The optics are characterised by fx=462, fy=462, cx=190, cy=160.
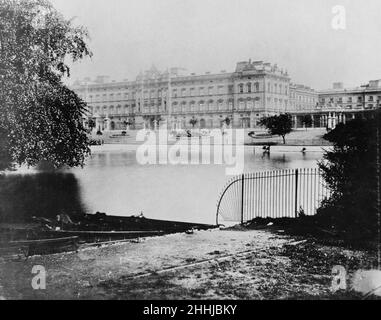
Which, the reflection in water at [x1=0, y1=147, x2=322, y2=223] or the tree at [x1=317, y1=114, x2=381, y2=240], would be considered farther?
the reflection in water at [x1=0, y1=147, x2=322, y2=223]

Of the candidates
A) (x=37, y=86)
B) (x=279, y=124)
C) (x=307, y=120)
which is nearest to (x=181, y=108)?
(x=279, y=124)

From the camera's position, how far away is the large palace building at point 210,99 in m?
24.2

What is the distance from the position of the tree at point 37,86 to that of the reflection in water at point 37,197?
269cm

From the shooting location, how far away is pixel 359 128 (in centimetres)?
914

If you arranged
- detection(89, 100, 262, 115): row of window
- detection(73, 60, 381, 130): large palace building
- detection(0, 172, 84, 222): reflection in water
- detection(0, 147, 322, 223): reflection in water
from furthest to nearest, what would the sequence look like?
detection(89, 100, 262, 115): row of window, detection(73, 60, 381, 130): large palace building, detection(0, 147, 322, 223): reflection in water, detection(0, 172, 84, 222): reflection in water

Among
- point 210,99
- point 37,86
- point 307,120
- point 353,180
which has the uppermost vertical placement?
point 210,99

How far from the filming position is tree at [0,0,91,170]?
377 inches

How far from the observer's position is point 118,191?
22.4 metres

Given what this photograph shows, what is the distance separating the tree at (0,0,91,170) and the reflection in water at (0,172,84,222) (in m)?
2.69

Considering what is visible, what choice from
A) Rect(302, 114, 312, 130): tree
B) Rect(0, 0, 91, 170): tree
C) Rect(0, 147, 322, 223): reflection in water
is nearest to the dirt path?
Rect(0, 0, 91, 170): tree

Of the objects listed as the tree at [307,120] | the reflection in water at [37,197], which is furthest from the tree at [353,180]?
the tree at [307,120]

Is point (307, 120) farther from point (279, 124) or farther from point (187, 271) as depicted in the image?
point (187, 271)

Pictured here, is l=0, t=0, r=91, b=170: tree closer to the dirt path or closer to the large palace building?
the dirt path

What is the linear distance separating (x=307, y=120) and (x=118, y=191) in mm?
42518
